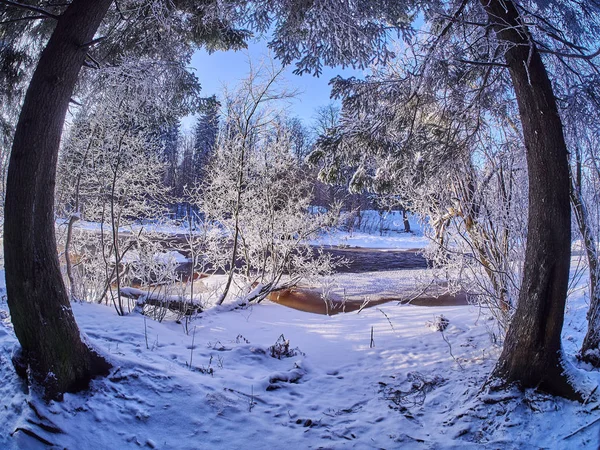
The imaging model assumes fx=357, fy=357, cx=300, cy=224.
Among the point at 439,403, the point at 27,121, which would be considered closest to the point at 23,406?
the point at 27,121

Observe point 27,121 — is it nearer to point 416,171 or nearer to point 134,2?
point 134,2

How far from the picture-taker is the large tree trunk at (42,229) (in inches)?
106

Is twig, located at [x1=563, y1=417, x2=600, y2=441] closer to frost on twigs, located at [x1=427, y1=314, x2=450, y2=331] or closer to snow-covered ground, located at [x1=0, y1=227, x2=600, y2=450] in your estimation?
snow-covered ground, located at [x1=0, y1=227, x2=600, y2=450]

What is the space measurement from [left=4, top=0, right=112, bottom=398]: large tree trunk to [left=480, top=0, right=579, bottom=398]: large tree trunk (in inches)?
142

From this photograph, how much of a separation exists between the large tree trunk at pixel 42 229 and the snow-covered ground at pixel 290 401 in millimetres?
267

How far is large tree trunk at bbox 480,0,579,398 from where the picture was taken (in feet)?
9.98

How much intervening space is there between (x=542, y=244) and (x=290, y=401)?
2.68 metres

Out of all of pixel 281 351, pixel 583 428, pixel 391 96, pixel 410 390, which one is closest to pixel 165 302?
pixel 281 351

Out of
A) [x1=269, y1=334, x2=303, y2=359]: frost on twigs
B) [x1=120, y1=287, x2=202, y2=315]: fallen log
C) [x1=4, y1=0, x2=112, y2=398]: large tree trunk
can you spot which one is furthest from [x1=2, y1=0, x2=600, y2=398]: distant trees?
[x1=120, y1=287, x2=202, y2=315]: fallen log

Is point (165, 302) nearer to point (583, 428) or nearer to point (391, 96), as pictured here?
point (391, 96)

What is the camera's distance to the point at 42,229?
2.76 metres

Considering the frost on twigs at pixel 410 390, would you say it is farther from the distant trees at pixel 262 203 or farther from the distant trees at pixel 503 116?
the distant trees at pixel 262 203

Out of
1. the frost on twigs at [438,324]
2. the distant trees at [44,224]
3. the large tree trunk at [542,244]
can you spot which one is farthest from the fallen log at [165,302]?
the large tree trunk at [542,244]

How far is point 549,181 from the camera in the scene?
10.1ft
